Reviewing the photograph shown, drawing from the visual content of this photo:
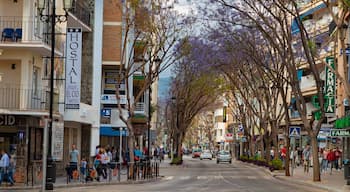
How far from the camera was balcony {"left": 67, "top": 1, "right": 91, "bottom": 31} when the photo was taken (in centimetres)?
4116

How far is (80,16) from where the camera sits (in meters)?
43.6

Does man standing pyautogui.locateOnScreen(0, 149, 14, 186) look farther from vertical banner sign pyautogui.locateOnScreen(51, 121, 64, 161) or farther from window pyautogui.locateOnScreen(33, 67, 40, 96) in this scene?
vertical banner sign pyautogui.locateOnScreen(51, 121, 64, 161)

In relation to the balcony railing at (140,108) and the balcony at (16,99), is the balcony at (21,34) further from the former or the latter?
the balcony railing at (140,108)

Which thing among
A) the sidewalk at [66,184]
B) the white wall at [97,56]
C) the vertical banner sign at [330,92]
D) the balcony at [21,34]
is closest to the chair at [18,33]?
the balcony at [21,34]

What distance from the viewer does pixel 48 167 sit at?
93.4ft

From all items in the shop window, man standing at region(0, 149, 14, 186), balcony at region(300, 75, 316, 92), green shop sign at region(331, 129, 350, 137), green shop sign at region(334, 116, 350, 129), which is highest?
balcony at region(300, 75, 316, 92)

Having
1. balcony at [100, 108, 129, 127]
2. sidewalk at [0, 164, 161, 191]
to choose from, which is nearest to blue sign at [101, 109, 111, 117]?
balcony at [100, 108, 129, 127]

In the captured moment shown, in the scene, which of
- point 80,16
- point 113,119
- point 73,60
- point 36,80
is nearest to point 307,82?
point 113,119

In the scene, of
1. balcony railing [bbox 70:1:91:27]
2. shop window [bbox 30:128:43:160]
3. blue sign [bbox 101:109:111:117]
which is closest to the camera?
shop window [bbox 30:128:43:160]

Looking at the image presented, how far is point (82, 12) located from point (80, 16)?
77 cm

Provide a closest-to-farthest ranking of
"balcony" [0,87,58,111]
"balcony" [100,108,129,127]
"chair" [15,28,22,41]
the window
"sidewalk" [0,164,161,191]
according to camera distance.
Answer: "sidewalk" [0,164,161,191], "chair" [15,28,22,41], "balcony" [0,87,58,111], the window, "balcony" [100,108,129,127]

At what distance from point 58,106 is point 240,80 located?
25213 mm

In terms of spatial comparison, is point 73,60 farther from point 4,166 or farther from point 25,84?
point 4,166

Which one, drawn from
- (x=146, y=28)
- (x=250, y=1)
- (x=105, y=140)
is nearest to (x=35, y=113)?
(x=146, y=28)
